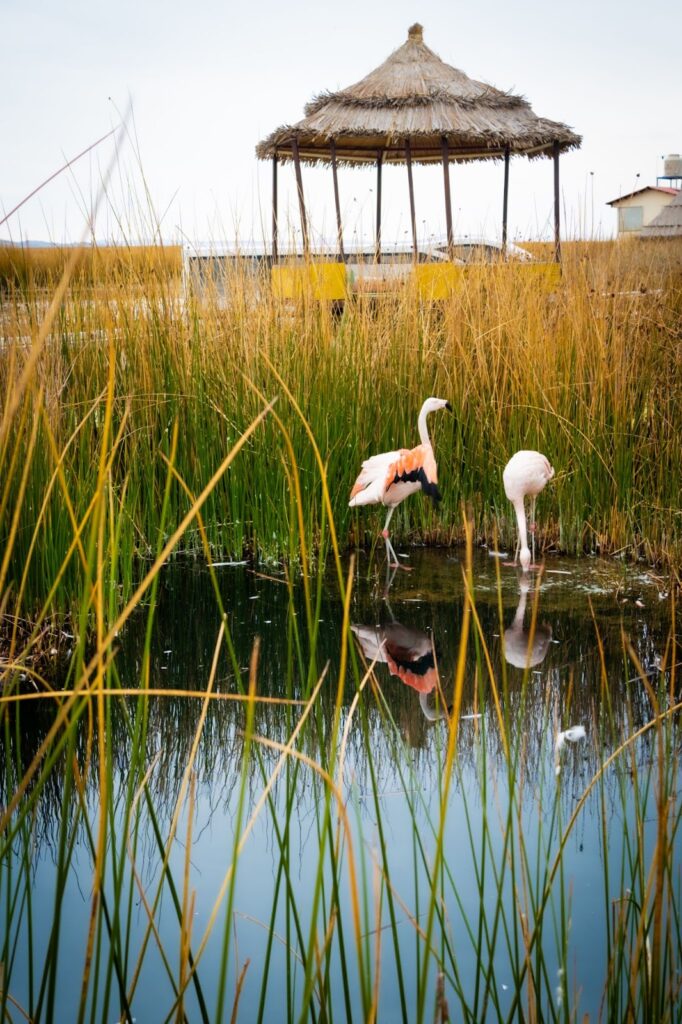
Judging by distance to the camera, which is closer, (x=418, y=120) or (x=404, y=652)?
(x=404, y=652)

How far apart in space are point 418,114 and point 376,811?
9076 mm

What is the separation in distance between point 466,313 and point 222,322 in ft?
3.00

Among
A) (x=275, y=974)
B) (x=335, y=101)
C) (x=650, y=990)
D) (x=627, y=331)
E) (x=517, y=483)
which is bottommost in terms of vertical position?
(x=275, y=974)

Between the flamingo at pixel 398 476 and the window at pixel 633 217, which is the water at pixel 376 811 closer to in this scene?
the flamingo at pixel 398 476

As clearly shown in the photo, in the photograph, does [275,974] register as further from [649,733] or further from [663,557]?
[663,557]

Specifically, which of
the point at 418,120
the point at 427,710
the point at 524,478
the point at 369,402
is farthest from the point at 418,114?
the point at 427,710

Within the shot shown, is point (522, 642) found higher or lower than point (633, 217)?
lower

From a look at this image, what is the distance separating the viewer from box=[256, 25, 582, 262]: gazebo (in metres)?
9.20

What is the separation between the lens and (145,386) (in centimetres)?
354

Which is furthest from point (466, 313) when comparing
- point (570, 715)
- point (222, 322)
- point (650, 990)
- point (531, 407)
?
point (650, 990)

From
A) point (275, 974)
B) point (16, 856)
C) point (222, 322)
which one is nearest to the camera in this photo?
A: point (275, 974)

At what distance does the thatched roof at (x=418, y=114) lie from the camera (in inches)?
363

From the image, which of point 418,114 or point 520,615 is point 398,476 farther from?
point 418,114

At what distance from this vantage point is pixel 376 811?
117 centimetres
